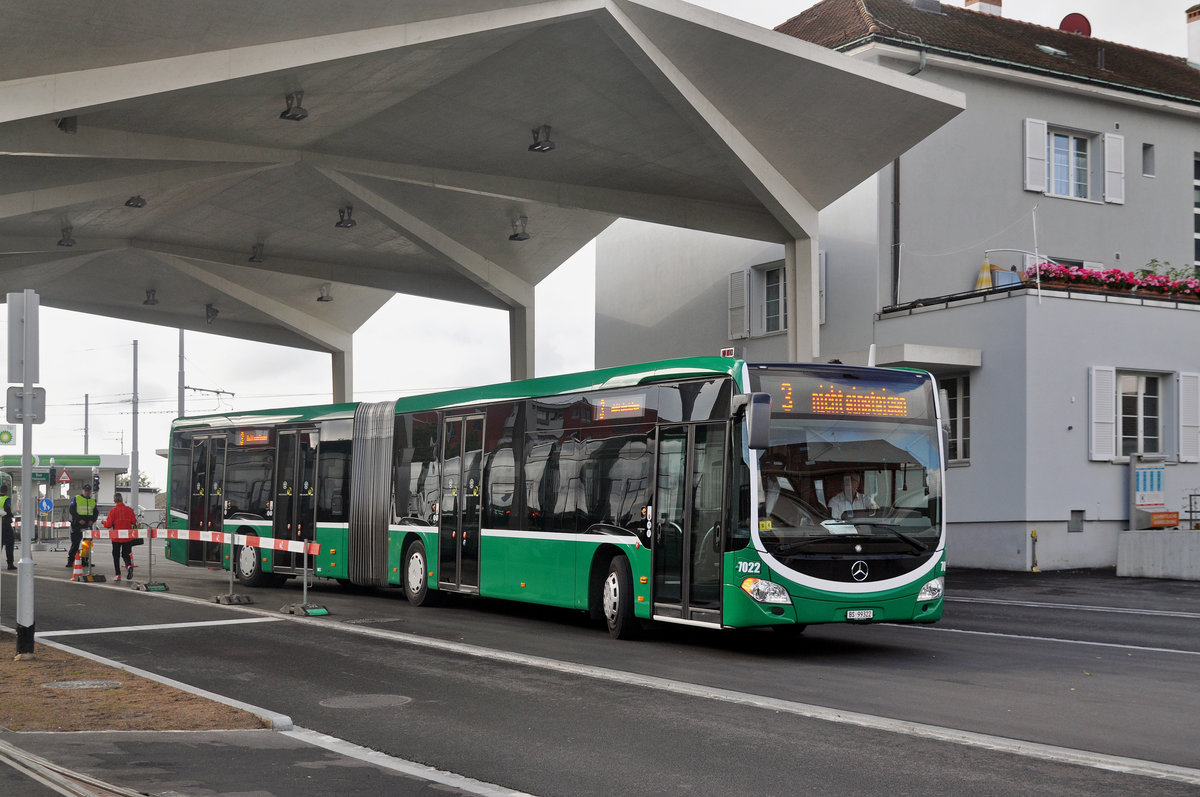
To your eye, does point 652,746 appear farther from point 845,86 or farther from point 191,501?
point 191,501

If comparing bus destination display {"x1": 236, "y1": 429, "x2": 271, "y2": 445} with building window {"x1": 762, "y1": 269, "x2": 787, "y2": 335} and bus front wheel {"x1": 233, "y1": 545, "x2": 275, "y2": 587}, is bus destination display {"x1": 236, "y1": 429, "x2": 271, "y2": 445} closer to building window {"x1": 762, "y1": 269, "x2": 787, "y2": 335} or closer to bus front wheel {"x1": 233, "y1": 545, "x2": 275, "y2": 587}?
bus front wheel {"x1": 233, "y1": 545, "x2": 275, "y2": 587}

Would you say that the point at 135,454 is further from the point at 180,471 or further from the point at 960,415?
the point at 960,415

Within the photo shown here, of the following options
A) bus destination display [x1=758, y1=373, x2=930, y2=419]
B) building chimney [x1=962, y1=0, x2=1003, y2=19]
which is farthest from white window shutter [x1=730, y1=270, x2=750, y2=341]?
bus destination display [x1=758, y1=373, x2=930, y2=419]

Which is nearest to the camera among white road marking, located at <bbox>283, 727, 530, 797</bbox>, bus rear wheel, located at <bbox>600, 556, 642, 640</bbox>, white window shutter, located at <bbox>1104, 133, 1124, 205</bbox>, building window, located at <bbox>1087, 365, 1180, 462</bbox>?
white road marking, located at <bbox>283, 727, 530, 797</bbox>

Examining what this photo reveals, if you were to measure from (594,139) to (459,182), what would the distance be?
3393 millimetres

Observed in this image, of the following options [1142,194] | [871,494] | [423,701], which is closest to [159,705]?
[423,701]

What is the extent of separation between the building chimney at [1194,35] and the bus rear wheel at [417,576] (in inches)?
1162

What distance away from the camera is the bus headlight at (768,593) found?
41.0 feet

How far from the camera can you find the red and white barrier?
19.3 metres

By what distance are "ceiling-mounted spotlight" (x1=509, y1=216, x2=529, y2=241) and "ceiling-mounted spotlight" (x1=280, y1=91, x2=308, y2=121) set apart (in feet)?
29.1

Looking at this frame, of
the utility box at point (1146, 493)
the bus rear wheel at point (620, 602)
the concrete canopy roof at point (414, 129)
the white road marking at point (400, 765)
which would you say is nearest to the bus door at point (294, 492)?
the concrete canopy roof at point (414, 129)

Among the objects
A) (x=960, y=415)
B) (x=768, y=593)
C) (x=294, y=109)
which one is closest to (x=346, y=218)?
(x=294, y=109)

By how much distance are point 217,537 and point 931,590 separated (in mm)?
13517

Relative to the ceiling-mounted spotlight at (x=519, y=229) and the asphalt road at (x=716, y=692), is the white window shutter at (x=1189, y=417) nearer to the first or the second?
the asphalt road at (x=716, y=692)
